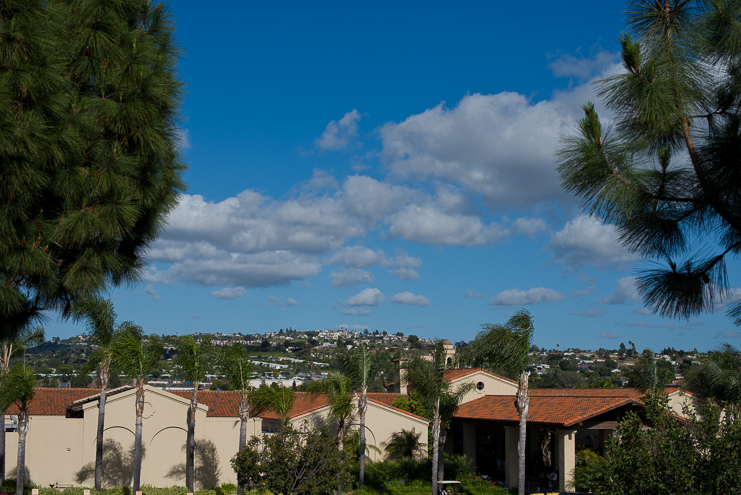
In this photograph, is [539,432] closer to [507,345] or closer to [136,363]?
[507,345]

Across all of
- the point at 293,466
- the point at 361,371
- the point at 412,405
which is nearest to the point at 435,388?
the point at 361,371

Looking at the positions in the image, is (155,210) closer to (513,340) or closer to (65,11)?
(65,11)

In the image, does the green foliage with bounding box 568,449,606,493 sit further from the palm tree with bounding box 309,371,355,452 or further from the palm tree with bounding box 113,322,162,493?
the palm tree with bounding box 113,322,162,493

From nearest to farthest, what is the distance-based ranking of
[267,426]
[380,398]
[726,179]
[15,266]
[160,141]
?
[726,179], [15,266], [160,141], [267,426], [380,398]

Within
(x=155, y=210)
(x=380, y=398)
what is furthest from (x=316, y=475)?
(x=380, y=398)

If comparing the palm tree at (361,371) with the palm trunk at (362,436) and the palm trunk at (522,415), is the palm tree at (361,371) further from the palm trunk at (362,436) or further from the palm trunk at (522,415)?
the palm trunk at (522,415)

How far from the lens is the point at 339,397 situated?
28328 millimetres

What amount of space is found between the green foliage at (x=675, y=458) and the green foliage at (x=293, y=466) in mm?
12663

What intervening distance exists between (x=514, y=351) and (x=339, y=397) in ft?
31.7

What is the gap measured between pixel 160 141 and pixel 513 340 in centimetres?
1711

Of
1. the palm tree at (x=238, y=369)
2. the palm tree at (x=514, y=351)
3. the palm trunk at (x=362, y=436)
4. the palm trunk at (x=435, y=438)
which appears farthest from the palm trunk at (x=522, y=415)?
the palm tree at (x=238, y=369)

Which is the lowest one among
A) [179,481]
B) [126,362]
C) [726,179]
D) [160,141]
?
[179,481]

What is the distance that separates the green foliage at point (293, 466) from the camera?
58.9 feet

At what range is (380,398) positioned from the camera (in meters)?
37.1
